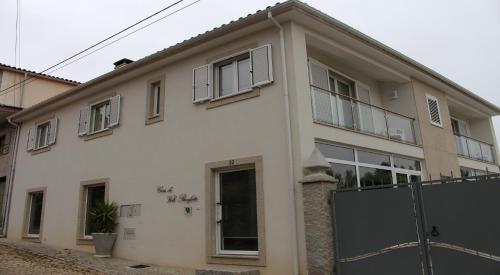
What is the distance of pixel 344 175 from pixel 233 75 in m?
3.78

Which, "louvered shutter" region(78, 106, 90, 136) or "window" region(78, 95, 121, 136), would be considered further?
"louvered shutter" region(78, 106, 90, 136)


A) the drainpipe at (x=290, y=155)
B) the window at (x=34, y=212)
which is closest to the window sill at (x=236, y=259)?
the drainpipe at (x=290, y=155)

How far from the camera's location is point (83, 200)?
13.4 meters

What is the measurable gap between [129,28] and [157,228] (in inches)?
206

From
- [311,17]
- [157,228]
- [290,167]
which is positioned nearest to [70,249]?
[157,228]

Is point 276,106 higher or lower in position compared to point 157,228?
higher

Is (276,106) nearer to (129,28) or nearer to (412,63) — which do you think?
(129,28)

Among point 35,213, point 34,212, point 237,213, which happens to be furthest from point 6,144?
point 237,213

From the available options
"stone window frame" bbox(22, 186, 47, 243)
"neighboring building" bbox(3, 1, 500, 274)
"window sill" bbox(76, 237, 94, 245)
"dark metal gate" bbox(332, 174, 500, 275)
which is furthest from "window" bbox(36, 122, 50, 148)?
"dark metal gate" bbox(332, 174, 500, 275)

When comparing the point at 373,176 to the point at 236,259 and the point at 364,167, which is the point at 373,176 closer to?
the point at 364,167

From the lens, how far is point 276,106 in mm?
9055

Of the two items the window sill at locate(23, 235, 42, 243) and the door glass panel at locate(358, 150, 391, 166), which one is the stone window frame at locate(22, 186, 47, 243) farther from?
the door glass panel at locate(358, 150, 391, 166)

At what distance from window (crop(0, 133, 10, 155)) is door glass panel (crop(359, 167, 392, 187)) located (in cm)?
1581

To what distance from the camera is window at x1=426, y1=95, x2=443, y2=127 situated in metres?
13.9
